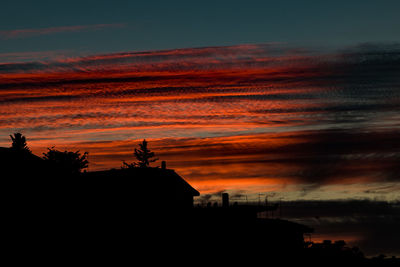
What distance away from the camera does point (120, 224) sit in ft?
156

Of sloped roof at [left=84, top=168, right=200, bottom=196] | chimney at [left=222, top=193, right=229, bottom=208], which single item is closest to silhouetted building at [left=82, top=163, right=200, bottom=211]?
sloped roof at [left=84, top=168, right=200, bottom=196]

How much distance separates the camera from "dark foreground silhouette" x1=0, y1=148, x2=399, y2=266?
137ft

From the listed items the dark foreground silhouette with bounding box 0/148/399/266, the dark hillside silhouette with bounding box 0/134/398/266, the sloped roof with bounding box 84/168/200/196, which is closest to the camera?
the dark foreground silhouette with bounding box 0/148/399/266

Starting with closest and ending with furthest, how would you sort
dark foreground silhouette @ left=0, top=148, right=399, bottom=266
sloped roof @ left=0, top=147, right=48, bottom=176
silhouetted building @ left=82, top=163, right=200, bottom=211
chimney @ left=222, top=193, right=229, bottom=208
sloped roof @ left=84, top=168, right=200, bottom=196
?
1. dark foreground silhouette @ left=0, top=148, right=399, bottom=266
2. sloped roof @ left=0, top=147, right=48, bottom=176
3. silhouetted building @ left=82, top=163, right=200, bottom=211
4. sloped roof @ left=84, top=168, right=200, bottom=196
5. chimney @ left=222, top=193, right=229, bottom=208

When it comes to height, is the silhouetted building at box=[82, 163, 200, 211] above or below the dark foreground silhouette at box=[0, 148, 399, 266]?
above

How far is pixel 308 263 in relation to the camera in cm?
5894

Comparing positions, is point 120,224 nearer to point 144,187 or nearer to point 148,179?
point 144,187

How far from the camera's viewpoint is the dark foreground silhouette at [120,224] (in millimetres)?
41875

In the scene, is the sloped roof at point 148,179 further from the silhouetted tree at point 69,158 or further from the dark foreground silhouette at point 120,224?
the silhouetted tree at point 69,158

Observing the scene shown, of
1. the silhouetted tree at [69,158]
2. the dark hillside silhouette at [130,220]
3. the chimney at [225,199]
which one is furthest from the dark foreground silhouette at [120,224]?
the silhouetted tree at [69,158]

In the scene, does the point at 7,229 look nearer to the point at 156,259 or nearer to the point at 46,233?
the point at 46,233

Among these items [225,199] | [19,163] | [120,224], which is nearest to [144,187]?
[120,224]

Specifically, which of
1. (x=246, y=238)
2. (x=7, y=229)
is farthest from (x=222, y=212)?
(x=7, y=229)

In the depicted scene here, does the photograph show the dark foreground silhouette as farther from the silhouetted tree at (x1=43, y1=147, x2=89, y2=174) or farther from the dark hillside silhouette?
the silhouetted tree at (x1=43, y1=147, x2=89, y2=174)
